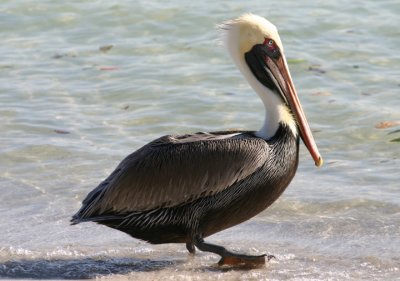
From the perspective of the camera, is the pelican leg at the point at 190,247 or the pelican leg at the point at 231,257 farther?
the pelican leg at the point at 190,247

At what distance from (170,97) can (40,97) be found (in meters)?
1.14

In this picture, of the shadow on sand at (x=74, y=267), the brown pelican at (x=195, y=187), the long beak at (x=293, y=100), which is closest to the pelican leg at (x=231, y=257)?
the brown pelican at (x=195, y=187)

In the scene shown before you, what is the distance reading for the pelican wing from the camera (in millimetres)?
5301

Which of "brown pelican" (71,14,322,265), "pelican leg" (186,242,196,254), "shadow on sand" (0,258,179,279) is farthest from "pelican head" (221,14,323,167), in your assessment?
"shadow on sand" (0,258,179,279)

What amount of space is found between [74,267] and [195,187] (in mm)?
761

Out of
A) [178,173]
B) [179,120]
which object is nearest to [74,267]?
[178,173]

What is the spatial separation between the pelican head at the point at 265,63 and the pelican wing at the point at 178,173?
0.33 m

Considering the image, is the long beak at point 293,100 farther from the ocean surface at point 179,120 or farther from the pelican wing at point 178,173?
the ocean surface at point 179,120

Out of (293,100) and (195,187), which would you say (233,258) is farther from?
(293,100)

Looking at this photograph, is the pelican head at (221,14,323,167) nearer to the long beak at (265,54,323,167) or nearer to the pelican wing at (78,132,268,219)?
the long beak at (265,54,323,167)

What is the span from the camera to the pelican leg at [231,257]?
5.24 m

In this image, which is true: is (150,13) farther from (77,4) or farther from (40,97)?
(40,97)

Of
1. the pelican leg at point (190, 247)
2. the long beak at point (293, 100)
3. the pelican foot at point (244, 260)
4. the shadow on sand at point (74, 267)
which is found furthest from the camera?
the long beak at point (293, 100)

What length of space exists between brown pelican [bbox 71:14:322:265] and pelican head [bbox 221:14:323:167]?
7.1 inches
